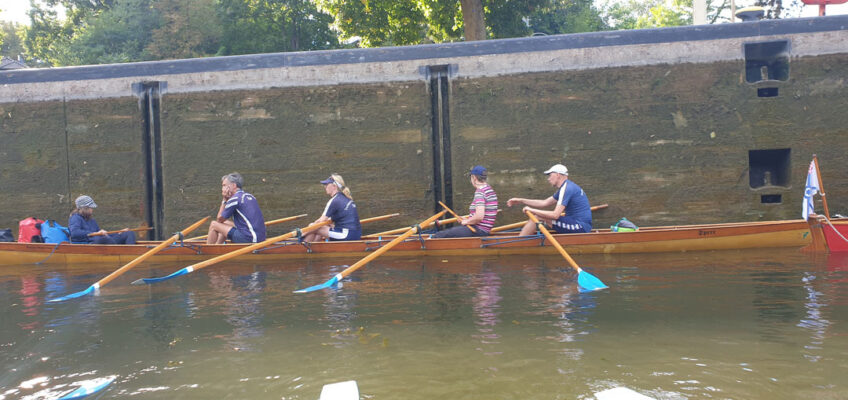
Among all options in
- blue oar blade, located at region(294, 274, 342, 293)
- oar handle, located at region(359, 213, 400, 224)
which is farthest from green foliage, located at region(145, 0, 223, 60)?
blue oar blade, located at region(294, 274, 342, 293)

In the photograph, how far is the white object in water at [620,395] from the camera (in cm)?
318

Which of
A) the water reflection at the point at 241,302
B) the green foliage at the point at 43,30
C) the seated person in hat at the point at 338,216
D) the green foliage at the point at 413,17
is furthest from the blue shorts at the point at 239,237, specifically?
the green foliage at the point at 43,30

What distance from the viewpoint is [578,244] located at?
889 centimetres

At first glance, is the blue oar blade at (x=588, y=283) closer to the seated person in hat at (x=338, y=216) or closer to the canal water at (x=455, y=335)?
the canal water at (x=455, y=335)

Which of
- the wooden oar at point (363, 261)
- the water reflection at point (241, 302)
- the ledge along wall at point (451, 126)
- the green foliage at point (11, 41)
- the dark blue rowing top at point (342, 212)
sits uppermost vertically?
the green foliage at point (11, 41)

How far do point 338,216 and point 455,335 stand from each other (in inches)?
196

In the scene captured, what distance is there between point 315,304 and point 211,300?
4.12 feet

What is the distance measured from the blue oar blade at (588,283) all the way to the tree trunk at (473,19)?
13.2 m

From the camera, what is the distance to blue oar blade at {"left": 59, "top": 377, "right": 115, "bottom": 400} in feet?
11.5

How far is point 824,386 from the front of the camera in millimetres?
3254

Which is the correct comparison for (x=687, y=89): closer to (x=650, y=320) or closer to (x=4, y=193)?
Answer: (x=650, y=320)

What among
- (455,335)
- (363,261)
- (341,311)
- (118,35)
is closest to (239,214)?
(363,261)

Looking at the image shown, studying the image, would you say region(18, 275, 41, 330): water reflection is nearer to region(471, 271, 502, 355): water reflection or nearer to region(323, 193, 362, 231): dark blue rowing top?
region(323, 193, 362, 231): dark blue rowing top

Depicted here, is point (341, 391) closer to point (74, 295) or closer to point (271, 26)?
point (74, 295)
